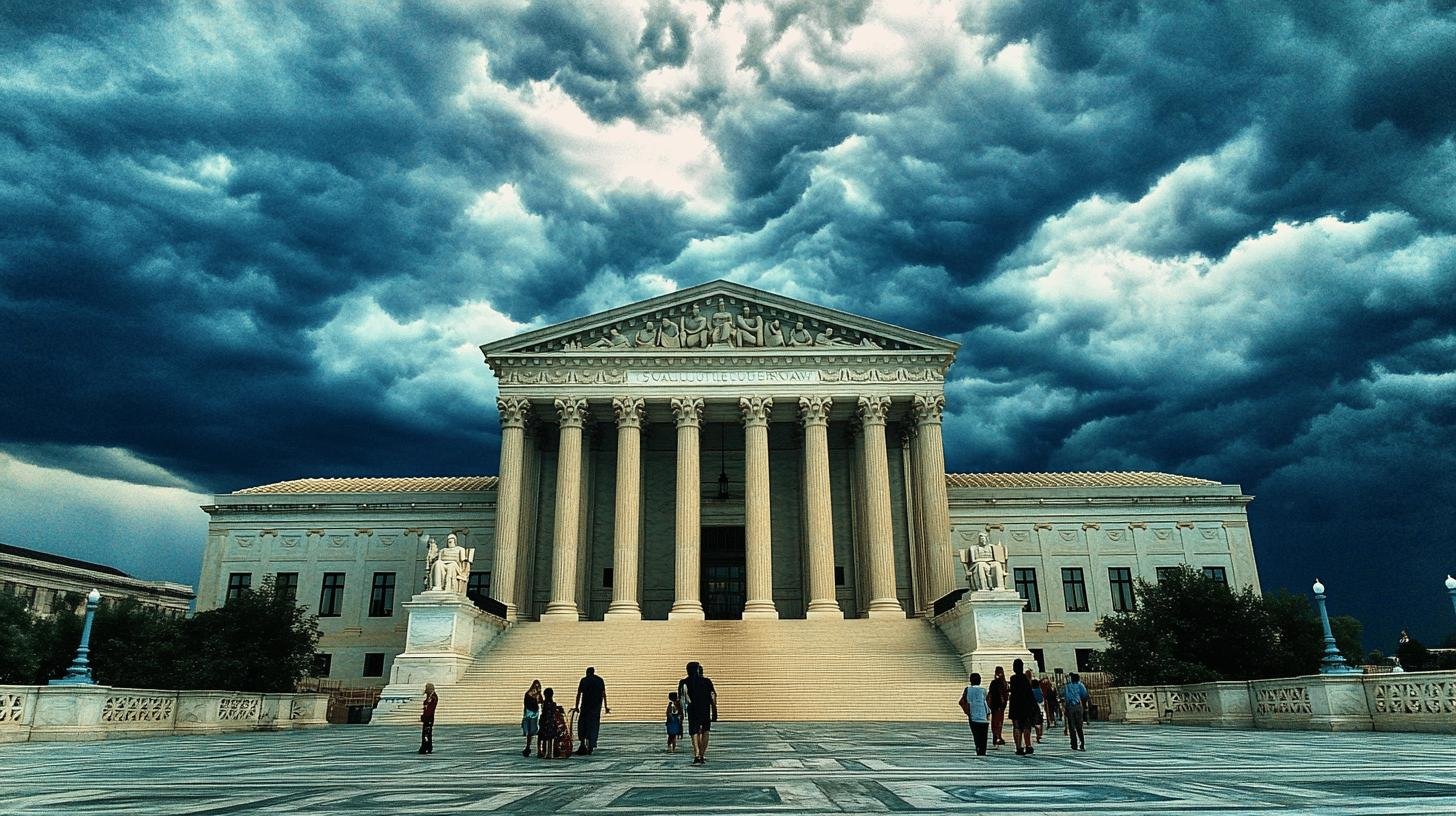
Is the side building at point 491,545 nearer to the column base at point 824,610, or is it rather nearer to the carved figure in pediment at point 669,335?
the column base at point 824,610

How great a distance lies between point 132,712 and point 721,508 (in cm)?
3008

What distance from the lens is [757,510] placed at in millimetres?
40406

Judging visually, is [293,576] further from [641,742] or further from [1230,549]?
[1230,549]

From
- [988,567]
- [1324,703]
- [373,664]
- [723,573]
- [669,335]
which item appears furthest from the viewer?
[723,573]

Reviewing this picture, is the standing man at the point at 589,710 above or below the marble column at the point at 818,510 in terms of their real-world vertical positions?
below

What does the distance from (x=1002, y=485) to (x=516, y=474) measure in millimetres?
28474

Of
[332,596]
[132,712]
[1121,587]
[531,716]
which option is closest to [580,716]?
[531,716]

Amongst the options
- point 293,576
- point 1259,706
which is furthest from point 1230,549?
point 293,576

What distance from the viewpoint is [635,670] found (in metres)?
31.6

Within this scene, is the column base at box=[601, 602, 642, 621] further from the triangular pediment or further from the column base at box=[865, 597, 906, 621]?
the triangular pediment

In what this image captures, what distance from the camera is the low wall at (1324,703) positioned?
1761 centimetres

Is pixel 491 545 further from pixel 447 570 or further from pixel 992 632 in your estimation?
pixel 992 632

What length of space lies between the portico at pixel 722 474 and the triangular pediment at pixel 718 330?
79mm

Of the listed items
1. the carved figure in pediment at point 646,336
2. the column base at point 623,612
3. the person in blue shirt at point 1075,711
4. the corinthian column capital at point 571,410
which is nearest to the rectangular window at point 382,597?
the corinthian column capital at point 571,410
